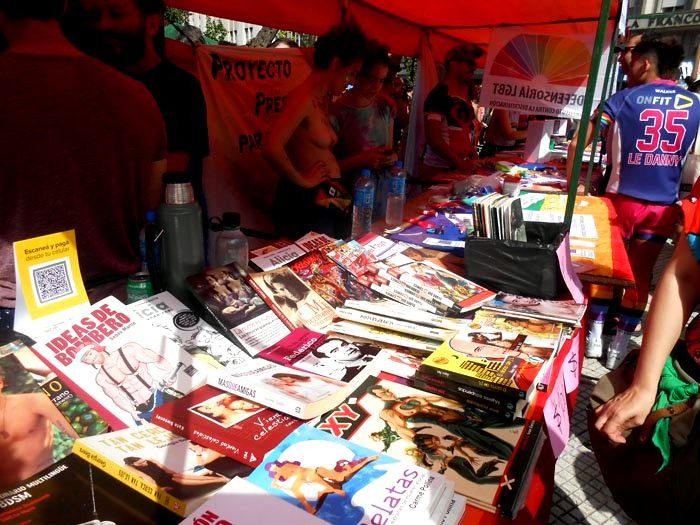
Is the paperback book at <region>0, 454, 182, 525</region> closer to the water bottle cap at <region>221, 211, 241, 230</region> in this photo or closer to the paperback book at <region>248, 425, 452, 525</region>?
the paperback book at <region>248, 425, 452, 525</region>

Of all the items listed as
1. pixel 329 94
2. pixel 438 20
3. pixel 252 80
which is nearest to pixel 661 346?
pixel 329 94

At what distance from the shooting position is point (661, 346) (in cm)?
122

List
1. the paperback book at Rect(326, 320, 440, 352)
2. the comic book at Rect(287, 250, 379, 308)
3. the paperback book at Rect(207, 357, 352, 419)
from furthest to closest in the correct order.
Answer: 1. the comic book at Rect(287, 250, 379, 308)
2. the paperback book at Rect(326, 320, 440, 352)
3. the paperback book at Rect(207, 357, 352, 419)

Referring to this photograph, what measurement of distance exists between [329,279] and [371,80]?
1.99 meters

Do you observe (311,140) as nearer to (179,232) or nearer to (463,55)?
(179,232)

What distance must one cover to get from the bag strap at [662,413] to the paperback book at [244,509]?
867 millimetres

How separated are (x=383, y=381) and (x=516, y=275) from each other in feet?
2.67

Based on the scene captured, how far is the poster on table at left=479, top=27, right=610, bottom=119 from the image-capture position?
372 cm

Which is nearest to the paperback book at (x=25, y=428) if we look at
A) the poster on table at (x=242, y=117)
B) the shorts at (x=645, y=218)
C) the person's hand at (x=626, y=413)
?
the person's hand at (x=626, y=413)

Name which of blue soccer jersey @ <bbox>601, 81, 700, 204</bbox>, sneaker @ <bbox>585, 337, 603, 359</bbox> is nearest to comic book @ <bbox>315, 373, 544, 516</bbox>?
sneaker @ <bbox>585, 337, 603, 359</bbox>

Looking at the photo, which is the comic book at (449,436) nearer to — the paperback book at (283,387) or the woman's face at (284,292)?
the paperback book at (283,387)

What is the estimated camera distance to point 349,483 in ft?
2.79

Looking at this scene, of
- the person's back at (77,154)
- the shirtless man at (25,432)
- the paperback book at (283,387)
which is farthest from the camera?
the person's back at (77,154)

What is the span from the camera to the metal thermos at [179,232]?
1401 mm
